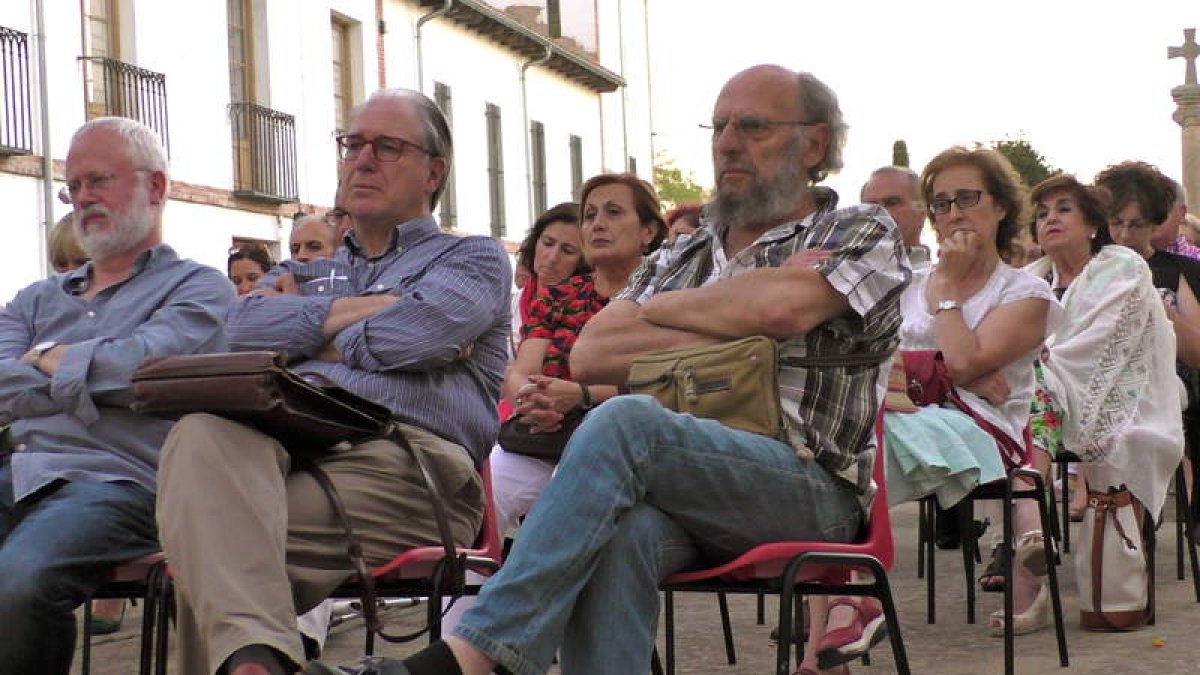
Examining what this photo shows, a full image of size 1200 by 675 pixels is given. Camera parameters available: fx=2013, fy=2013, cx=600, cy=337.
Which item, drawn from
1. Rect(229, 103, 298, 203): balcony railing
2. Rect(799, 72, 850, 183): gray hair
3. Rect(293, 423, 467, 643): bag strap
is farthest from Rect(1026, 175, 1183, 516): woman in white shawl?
Rect(229, 103, 298, 203): balcony railing

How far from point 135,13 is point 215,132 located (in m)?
2.01

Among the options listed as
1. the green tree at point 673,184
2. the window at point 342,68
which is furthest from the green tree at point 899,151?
the window at point 342,68

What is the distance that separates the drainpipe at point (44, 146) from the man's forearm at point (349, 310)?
1349cm

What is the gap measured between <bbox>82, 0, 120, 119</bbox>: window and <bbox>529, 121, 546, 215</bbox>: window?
46.5ft

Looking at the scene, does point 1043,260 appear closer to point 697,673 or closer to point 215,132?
point 697,673

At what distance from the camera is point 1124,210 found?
28.2 feet

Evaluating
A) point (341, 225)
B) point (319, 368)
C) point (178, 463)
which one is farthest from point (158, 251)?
point (341, 225)

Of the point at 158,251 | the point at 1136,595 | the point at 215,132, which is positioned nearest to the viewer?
the point at 158,251

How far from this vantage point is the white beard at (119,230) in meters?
5.54

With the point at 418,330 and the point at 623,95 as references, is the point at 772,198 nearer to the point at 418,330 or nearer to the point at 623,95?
the point at 418,330

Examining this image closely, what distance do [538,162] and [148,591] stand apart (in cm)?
2972

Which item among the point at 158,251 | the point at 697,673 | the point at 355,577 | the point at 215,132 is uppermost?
the point at 215,132

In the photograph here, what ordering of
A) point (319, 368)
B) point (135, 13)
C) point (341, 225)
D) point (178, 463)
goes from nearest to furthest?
point (178, 463), point (319, 368), point (341, 225), point (135, 13)

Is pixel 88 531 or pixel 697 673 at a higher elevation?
pixel 88 531
